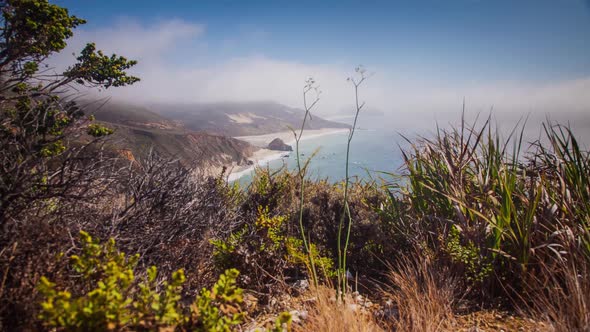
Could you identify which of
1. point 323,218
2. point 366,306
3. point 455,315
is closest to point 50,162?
point 323,218

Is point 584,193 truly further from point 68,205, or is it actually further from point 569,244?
point 68,205

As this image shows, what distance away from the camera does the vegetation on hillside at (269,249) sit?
1330 mm

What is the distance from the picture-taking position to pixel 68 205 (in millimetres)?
2197

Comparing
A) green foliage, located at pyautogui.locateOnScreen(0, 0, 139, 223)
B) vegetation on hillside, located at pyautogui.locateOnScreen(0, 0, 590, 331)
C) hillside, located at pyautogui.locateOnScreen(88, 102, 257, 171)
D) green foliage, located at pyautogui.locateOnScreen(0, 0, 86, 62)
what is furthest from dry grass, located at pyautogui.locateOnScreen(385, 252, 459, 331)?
hillside, located at pyautogui.locateOnScreen(88, 102, 257, 171)

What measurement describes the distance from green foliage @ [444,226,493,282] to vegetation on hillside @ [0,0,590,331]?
0.05 ft

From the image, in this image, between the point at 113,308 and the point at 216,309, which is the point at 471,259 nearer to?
the point at 216,309

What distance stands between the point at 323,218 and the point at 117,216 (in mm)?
2473

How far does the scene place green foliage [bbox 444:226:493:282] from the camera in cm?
237

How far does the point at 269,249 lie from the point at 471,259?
2.01m

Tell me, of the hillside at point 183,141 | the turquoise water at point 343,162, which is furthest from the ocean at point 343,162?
the hillside at point 183,141

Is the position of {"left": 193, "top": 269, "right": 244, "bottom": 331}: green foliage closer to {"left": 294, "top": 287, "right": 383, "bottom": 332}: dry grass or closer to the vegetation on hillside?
the vegetation on hillside

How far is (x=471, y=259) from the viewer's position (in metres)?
2.46

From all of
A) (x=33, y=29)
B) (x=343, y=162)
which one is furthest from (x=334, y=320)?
(x=343, y=162)

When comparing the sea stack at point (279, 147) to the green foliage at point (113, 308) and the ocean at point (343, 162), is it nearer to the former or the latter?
the ocean at point (343, 162)
